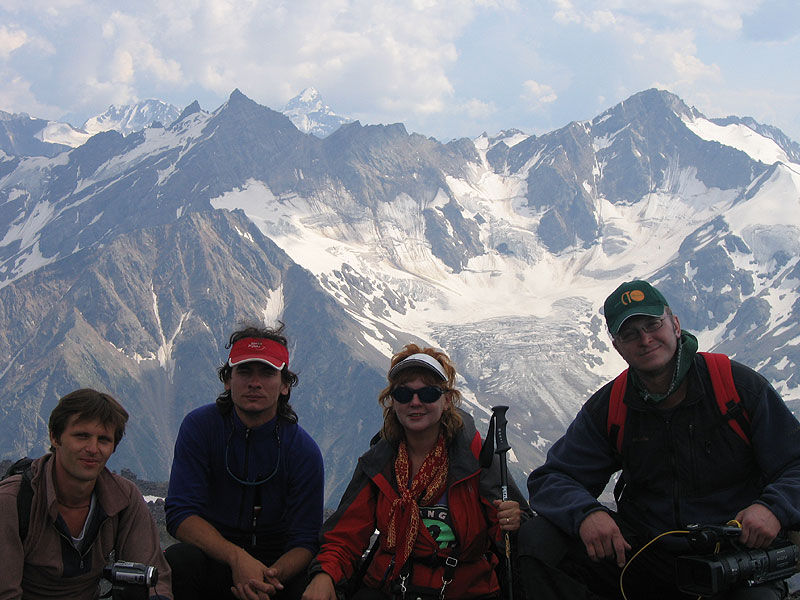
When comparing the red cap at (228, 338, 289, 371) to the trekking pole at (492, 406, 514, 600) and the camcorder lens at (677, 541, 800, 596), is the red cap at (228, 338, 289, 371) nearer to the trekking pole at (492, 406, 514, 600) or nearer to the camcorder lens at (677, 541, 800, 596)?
the trekking pole at (492, 406, 514, 600)

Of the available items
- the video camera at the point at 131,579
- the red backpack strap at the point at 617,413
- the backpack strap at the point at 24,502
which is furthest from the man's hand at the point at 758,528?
the backpack strap at the point at 24,502

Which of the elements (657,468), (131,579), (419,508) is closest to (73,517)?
(131,579)

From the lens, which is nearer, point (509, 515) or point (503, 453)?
point (509, 515)

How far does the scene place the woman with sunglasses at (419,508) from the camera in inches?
317

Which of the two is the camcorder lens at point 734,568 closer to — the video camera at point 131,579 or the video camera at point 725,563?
the video camera at point 725,563

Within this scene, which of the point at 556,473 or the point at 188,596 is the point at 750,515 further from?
the point at 188,596

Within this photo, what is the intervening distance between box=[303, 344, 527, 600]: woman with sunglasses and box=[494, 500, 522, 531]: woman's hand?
1cm

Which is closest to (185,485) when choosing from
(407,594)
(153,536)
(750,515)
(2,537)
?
(153,536)

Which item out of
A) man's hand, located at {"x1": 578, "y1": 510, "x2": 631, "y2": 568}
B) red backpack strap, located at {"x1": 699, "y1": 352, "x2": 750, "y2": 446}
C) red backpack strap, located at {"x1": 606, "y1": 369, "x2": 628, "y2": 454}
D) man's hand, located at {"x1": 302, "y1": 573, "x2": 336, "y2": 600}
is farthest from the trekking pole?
red backpack strap, located at {"x1": 699, "y1": 352, "x2": 750, "y2": 446}

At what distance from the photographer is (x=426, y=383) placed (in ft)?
27.5

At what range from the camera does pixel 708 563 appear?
6.47m

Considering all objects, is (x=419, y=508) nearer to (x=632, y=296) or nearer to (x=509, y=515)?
(x=509, y=515)

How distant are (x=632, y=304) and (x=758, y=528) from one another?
233 centimetres

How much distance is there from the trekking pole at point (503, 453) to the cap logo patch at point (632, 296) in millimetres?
1654
